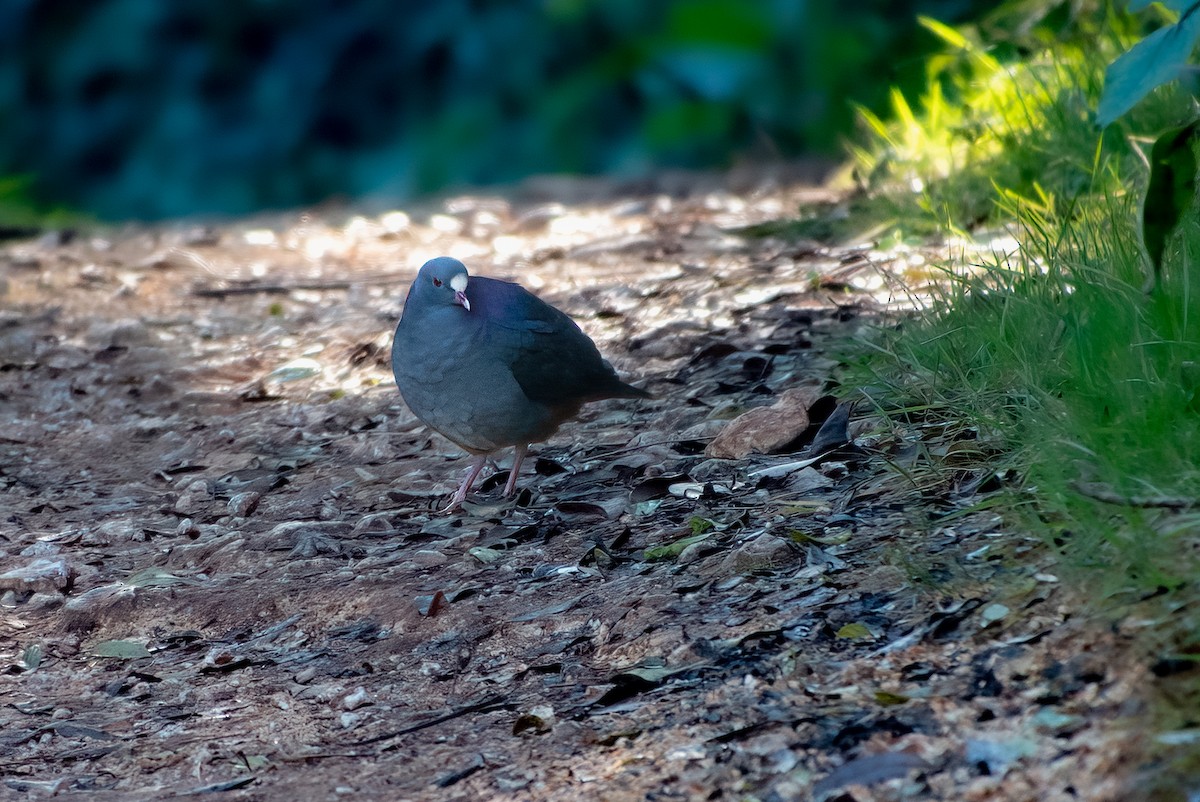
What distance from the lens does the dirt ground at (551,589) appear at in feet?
6.82

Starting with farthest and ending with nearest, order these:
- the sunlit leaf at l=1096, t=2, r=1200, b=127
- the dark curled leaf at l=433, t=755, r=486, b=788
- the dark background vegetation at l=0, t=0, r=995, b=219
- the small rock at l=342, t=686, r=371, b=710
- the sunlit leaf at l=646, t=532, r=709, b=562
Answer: the dark background vegetation at l=0, t=0, r=995, b=219 → the sunlit leaf at l=646, t=532, r=709, b=562 → the small rock at l=342, t=686, r=371, b=710 → the dark curled leaf at l=433, t=755, r=486, b=788 → the sunlit leaf at l=1096, t=2, r=1200, b=127

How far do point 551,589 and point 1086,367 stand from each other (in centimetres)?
123

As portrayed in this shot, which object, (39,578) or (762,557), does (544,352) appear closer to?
(762,557)

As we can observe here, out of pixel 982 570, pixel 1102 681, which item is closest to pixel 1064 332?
pixel 982 570

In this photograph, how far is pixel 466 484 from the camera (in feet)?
12.3

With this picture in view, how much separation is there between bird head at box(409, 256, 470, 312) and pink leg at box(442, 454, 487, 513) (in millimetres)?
468

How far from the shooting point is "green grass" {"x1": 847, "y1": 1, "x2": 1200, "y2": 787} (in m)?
Result: 2.08

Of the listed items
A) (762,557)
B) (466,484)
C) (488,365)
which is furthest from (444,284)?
(762,557)

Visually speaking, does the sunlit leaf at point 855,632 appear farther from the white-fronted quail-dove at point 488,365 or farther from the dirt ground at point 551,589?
the white-fronted quail-dove at point 488,365

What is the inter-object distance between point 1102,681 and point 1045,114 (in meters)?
3.20

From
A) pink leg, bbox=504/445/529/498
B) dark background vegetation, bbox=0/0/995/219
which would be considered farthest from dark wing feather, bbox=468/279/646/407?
dark background vegetation, bbox=0/0/995/219

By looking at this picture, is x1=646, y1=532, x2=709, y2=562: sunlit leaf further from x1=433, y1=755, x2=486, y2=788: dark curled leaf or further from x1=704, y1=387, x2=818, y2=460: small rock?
x1=433, y1=755, x2=486, y2=788: dark curled leaf

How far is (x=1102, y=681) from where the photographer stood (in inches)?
77.5

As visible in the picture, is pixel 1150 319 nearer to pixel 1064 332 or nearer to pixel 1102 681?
pixel 1064 332
